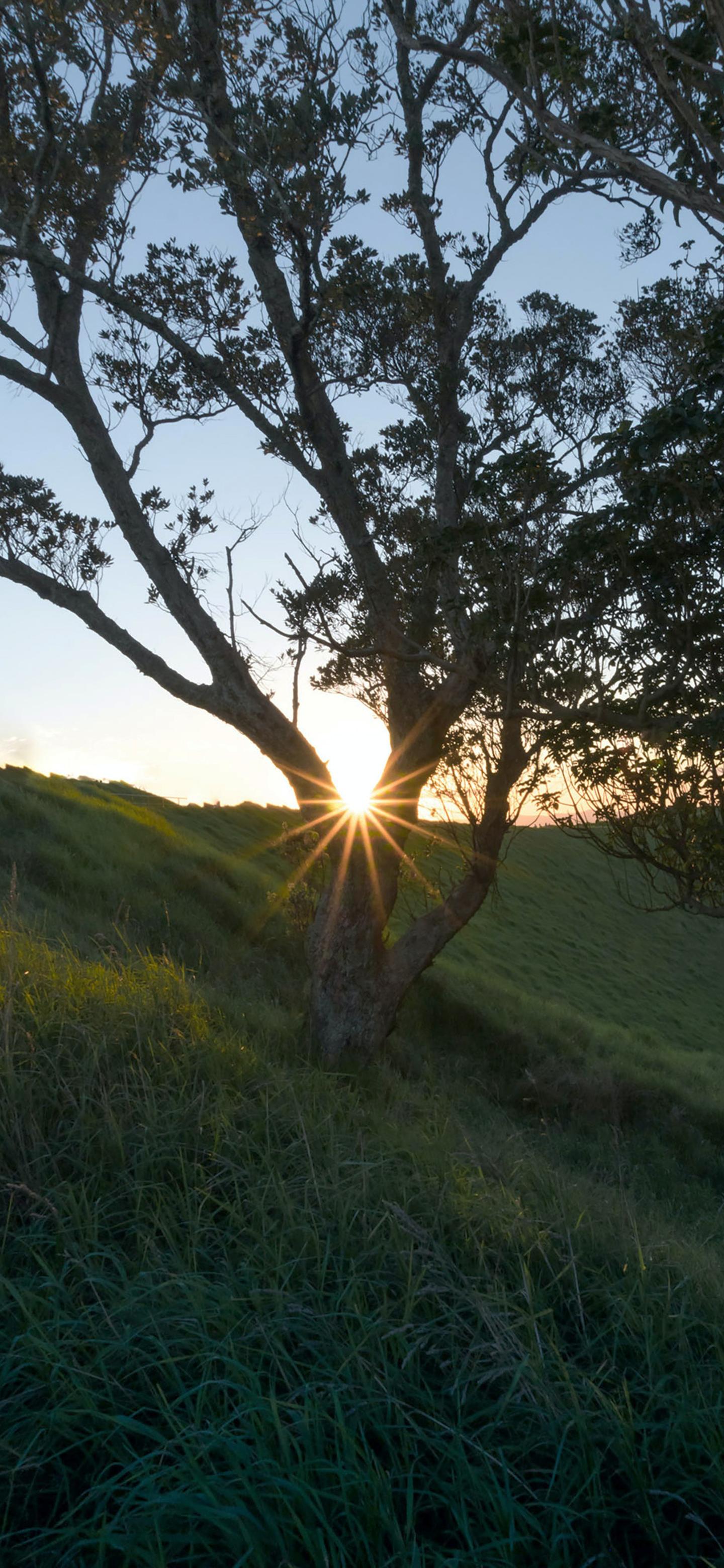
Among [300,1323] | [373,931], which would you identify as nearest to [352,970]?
[373,931]

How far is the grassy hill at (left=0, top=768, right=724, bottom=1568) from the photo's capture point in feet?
9.56

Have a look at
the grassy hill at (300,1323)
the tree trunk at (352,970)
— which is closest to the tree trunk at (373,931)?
the tree trunk at (352,970)

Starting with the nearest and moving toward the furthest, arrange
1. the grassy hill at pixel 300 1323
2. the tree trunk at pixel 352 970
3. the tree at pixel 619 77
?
the grassy hill at pixel 300 1323, the tree at pixel 619 77, the tree trunk at pixel 352 970

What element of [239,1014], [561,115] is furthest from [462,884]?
[561,115]

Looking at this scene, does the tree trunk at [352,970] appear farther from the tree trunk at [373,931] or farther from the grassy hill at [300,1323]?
the grassy hill at [300,1323]

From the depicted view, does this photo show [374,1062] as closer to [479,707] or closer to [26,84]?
[479,707]

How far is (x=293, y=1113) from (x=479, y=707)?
7.42m

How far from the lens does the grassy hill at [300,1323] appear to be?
2914mm

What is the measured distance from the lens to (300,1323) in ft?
11.9

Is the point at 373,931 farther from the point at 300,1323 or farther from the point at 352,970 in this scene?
the point at 300,1323

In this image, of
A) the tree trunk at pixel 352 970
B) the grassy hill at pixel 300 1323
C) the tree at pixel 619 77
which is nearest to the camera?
the grassy hill at pixel 300 1323

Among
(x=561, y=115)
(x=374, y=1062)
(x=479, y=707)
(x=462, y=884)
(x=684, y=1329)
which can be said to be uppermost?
(x=561, y=115)

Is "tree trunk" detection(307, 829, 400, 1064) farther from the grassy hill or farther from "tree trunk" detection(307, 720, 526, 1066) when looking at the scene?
the grassy hill

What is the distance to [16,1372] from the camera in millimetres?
3338
